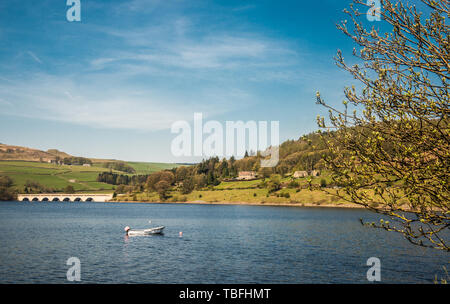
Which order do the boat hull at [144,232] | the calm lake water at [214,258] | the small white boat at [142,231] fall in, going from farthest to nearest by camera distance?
the boat hull at [144,232]
the small white boat at [142,231]
the calm lake water at [214,258]

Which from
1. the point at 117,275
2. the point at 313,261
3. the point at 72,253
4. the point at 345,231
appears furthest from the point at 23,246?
the point at 345,231

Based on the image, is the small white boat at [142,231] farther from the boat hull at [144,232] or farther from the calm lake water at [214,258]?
the calm lake water at [214,258]

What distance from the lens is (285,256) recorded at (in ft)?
170

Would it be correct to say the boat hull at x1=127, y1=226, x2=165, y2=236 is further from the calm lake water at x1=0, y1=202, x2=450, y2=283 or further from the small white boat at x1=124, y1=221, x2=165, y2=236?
the calm lake water at x1=0, y1=202, x2=450, y2=283

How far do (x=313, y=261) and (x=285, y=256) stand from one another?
476cm

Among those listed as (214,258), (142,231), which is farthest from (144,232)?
(214,258)

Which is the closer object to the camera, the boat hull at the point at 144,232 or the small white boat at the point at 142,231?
the small white boat at the point at 142,231

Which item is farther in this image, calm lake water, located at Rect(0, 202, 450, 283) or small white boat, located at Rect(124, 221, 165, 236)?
small white boat, located at Rect(124, 221, 165, 236)

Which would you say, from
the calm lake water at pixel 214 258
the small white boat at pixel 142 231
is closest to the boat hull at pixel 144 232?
the small white boat at pixel 142 231

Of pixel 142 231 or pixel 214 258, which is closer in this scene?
pixel 214 258

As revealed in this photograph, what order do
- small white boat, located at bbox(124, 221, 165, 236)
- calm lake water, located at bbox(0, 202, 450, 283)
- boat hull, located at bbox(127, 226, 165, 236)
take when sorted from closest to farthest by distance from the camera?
1. calm lake water, located at bbox(0, 202, 450, 283)
2. small white boat, located at bbox(124, 221, 165, 236)
3. boat hull, located at bbox(127, 226, 165, 236)

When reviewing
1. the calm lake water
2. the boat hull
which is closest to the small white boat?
the boat hull

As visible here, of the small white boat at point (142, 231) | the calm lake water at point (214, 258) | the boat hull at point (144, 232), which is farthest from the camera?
the boat hull at point (144, 232)

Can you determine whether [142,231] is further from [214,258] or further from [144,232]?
[214,258]
